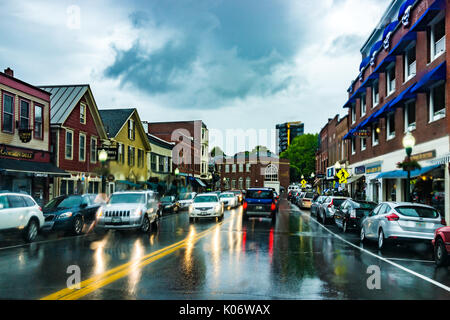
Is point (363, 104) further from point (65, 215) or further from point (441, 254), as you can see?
point (65, 215)

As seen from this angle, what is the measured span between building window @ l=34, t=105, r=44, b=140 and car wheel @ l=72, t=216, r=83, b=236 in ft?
38.0

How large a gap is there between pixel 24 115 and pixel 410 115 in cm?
2234

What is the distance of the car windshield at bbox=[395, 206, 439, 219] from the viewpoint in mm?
12211

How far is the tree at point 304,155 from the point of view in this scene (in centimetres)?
9825

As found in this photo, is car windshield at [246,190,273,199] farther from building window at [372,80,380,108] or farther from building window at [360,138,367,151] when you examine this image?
building window at [360,138,367,151]

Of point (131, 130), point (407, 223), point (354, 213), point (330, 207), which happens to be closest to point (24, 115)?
point (131, 130)

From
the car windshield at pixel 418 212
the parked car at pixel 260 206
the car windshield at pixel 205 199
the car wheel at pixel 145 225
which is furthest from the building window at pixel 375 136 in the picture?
the car wheel at pixel 145 225

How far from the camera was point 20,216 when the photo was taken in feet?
43.5

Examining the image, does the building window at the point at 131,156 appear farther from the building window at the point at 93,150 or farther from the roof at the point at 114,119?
the building window at the point at 93,150

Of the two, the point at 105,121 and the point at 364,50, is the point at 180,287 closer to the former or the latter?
the point at 105,121

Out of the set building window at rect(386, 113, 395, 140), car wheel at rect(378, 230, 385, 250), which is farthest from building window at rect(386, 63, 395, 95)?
car wheel at rect(378, 230, 385, 250)

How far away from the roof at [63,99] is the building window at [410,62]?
21814mm

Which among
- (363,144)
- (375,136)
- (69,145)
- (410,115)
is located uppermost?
(410,115)
